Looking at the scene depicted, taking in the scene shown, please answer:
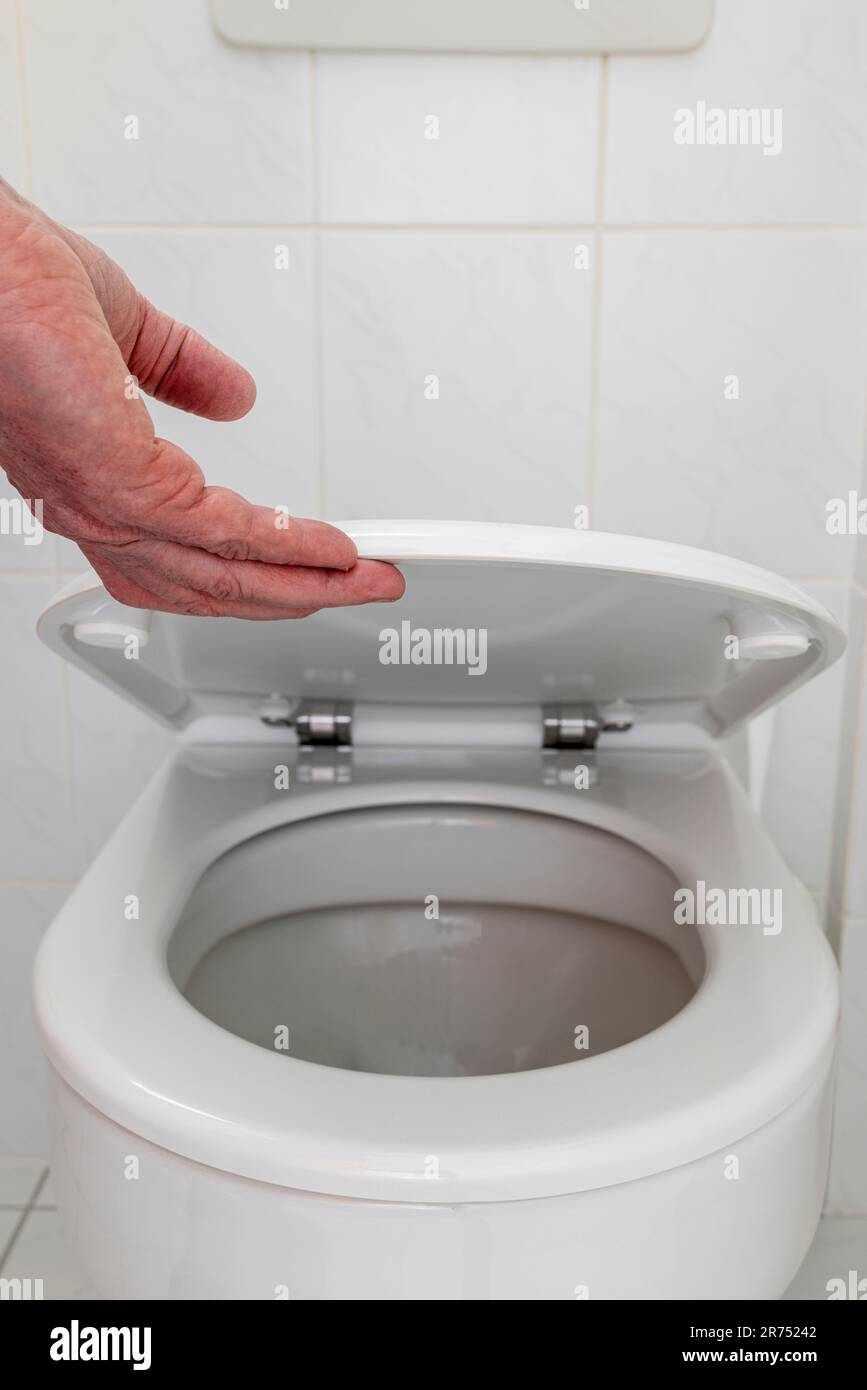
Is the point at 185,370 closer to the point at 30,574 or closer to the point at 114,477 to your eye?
the point at 114,477

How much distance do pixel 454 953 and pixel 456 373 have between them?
1.74 ft

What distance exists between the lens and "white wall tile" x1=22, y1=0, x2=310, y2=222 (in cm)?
103

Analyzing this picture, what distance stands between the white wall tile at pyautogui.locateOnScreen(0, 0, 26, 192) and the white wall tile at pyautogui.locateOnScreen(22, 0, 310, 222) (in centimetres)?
1

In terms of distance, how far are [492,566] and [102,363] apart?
0.22m

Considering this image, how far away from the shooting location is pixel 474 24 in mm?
998

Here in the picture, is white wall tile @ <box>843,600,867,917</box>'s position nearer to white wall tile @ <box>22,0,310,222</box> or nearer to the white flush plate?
the white flush plate

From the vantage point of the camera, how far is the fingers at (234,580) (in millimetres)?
557

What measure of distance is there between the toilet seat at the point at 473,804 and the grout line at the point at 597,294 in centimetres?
26

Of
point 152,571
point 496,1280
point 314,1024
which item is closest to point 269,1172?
point 496,1280

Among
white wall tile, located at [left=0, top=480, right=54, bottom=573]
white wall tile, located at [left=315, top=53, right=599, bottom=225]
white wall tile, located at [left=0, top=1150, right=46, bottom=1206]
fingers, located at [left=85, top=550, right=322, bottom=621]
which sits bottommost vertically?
white wall tile, located at [left=0, top=1150, right=46, bottom=1206]

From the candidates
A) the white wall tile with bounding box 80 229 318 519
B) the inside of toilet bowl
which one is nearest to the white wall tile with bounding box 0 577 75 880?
the white wall tile with bounding box 80 229 318 519

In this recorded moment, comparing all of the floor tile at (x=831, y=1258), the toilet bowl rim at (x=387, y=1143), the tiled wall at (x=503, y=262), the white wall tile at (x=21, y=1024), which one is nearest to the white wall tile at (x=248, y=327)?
the tiled wall at (x=503, y=262)

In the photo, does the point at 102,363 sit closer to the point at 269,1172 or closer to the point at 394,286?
the point at 269,1172

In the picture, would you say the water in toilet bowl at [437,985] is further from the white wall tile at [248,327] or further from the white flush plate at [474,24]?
the white flush plate at [474,24]
